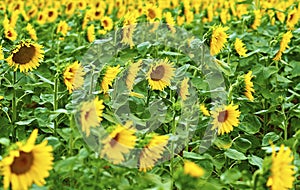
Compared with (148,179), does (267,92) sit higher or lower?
lower

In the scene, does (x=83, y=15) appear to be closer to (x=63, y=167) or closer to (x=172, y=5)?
(x=172, y=5)

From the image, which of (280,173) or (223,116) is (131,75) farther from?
(280,173)

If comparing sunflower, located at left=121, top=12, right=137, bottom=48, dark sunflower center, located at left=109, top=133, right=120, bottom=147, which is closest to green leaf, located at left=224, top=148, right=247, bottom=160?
dark sunflower center, located at left=109, top=133, right=120, bottom=147

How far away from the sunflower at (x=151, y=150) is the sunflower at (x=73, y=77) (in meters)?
0.58

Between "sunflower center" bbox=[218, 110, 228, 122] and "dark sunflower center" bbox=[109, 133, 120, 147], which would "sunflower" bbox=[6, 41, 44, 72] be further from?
"dark sunflower center" bbox=[109, 133, 120, 147]

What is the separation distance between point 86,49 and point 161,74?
119 cm

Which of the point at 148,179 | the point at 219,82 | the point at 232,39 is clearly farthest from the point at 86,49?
the point at 148,179

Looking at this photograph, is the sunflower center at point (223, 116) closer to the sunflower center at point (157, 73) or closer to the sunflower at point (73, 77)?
the sunflower center at point (157, 73)

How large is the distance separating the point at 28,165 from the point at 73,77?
2.45 ft

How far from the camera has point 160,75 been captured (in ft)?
8.20

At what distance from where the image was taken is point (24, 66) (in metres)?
2.46

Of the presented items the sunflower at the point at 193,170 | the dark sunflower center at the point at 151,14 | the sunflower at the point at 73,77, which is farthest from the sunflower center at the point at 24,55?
the dark sunflower center at the point at 151,14

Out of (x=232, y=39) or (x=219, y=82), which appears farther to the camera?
(x=232, y=39)

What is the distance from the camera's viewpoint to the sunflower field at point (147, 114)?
1656 mm
